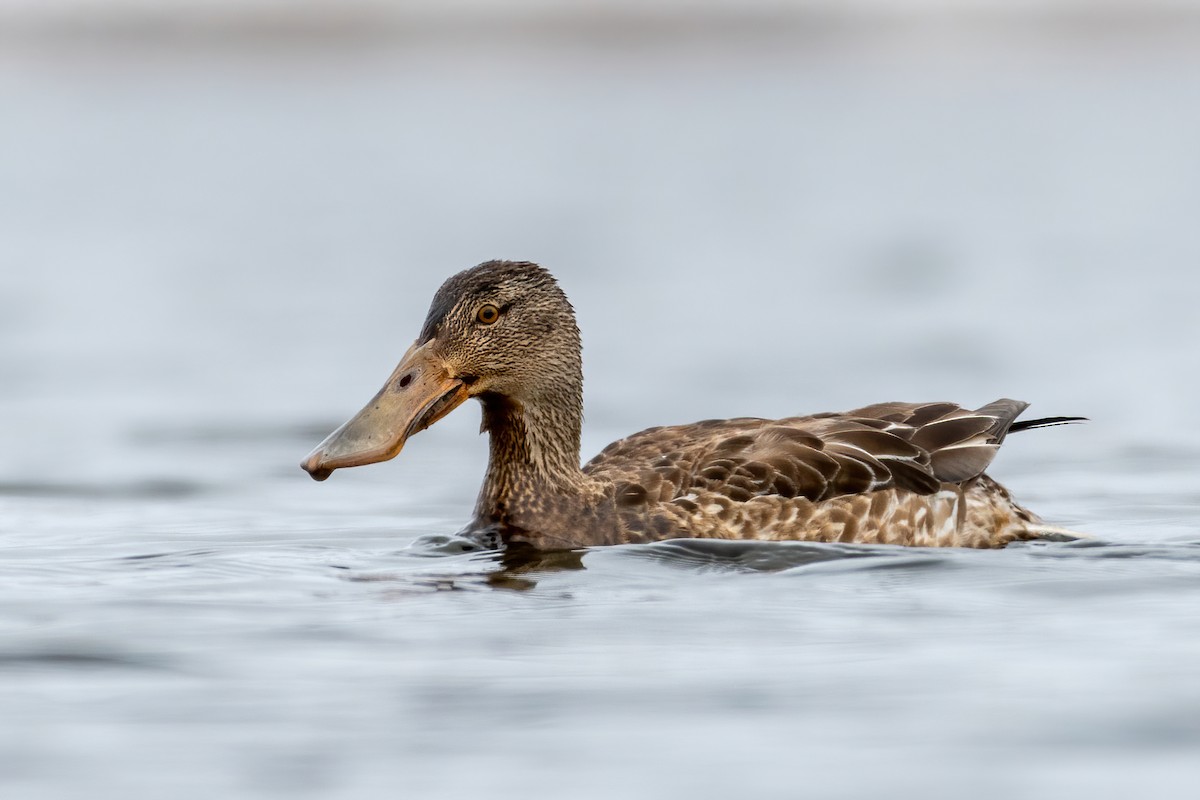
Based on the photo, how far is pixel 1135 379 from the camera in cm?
1600

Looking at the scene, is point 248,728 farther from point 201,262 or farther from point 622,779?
point 201,262

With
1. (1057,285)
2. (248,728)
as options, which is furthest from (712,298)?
(248,728)

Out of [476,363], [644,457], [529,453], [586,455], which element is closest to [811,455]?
[644,457]

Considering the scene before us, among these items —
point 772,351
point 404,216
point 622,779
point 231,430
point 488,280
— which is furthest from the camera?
point 404,216

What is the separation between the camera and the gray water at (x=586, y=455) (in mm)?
6703

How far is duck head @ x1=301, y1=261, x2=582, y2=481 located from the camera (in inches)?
373

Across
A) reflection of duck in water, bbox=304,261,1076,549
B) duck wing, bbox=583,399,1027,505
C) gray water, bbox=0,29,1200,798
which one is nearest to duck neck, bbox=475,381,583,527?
reflection of duck in water, bbox=304,261,1076,549

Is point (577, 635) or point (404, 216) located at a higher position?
point (404, 216)

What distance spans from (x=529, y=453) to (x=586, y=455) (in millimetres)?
3517

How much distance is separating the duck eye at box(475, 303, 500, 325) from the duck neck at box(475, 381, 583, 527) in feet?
1.51

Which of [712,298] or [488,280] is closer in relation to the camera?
[488,280]

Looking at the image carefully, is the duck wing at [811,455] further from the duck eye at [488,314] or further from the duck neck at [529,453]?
the duck eye at [488,314]

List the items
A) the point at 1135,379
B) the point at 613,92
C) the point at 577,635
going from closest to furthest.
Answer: the point at 577,635 < the point at 1135,379 < the point at 613,92

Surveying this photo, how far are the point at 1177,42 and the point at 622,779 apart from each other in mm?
61761
